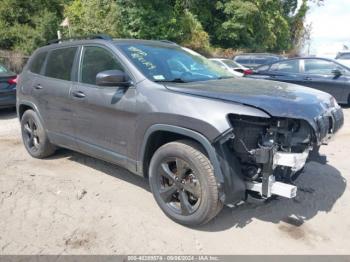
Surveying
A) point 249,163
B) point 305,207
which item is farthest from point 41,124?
point 305,207

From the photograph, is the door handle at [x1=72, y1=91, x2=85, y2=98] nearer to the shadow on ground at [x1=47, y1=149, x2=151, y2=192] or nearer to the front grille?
the shadow on ground at [x1=47, y1=149, x2=151, y2=192]

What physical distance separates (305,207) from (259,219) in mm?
611

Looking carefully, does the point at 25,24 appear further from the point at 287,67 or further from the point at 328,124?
the point at 328,124

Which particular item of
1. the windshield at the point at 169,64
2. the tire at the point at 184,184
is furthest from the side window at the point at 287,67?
the tire at the point at 184,184

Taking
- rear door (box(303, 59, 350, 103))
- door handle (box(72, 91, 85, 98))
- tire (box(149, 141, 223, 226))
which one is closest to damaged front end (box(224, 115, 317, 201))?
tire (box(149, 141, 223, 226))

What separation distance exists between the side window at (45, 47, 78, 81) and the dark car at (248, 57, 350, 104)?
675cm

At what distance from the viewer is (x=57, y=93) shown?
514cm

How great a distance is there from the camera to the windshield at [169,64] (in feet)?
13.9

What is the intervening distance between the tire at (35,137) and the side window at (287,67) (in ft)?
23.2

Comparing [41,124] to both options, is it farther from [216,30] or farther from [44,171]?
[216,30]

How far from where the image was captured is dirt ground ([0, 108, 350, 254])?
3520mm

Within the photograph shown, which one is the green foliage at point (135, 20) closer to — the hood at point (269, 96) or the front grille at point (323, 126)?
the hood at point (269, 96)

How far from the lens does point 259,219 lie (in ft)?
13.2

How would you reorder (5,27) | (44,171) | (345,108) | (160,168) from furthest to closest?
(5,27)
(345,108)
(44,171)
(160,168)
